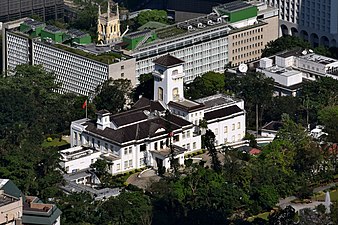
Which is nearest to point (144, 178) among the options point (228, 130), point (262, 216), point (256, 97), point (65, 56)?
point (228, 130)

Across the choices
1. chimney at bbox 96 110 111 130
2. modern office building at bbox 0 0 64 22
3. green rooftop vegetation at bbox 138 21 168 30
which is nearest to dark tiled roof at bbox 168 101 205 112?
chimney at bbox 96 110 111 130

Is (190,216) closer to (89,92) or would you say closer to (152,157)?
(152,157)

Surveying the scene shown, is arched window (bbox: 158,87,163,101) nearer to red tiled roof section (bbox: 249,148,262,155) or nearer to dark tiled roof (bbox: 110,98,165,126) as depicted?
dark tiled roof (bbox: 110,98,165,126)

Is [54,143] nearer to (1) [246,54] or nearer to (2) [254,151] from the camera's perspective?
(2) [254,151]

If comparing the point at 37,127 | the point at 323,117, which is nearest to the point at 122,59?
the point at 37,127

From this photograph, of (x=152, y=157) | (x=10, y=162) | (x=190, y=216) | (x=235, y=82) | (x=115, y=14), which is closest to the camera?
(x=190, y=216)
